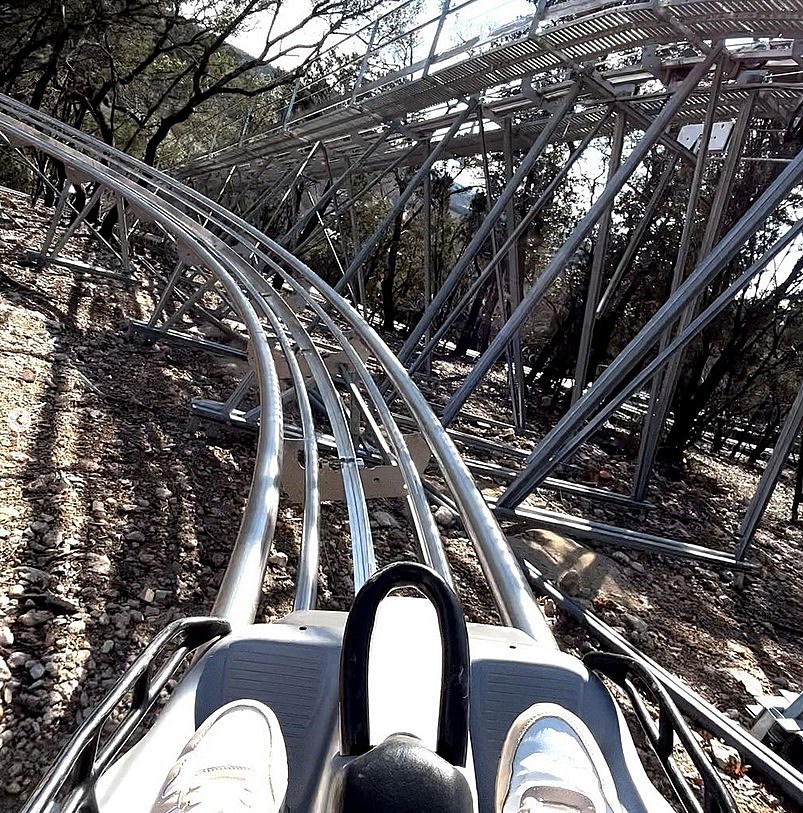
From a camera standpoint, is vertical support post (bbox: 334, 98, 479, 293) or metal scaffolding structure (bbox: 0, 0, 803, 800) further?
vertical support post (bbox: 334, 98, 479, 293)

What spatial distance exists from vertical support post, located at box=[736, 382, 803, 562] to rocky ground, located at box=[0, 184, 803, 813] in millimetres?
Result: 302

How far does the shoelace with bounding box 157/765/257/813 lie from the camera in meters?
0.91

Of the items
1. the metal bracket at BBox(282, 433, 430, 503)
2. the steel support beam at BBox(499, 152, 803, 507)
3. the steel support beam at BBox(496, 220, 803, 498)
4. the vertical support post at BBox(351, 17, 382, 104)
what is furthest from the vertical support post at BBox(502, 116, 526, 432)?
the metal bracket at BBox(282, 433, 430, 503)

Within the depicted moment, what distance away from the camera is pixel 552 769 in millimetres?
1056

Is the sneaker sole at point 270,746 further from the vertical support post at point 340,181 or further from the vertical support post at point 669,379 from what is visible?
the vertical support post at point 340,181

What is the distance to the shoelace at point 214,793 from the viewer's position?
906mm

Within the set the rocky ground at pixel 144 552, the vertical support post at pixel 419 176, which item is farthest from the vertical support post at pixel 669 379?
the vertical support post at pixel 419 176

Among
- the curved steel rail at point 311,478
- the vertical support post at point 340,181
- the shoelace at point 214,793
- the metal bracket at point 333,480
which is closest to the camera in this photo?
the shoelace at point 214,793

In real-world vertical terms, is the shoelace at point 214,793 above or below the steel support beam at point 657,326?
below

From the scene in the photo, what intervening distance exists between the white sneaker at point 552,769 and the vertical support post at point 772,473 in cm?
404

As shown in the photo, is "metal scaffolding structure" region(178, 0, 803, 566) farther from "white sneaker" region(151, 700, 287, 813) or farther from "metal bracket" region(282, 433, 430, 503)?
"white sneaker" region(151, 700, 287, 813)

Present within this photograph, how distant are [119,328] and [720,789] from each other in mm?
5777

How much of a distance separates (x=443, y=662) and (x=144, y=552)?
87.2 inches

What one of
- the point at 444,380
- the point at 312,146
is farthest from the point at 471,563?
the point at 312,146
